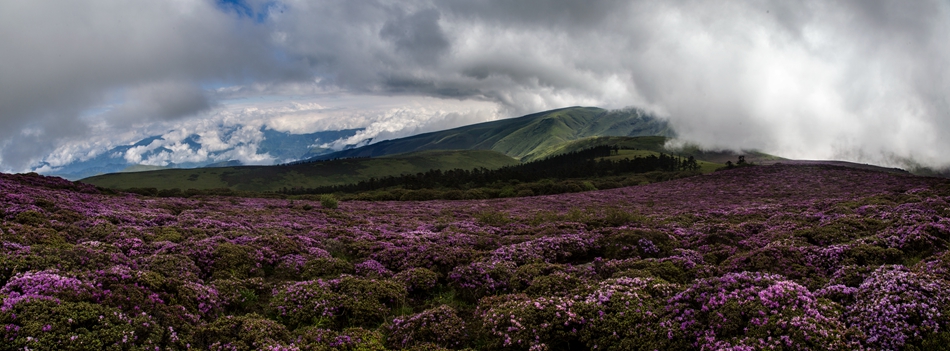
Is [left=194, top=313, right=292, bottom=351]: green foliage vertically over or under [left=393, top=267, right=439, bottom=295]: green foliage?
over

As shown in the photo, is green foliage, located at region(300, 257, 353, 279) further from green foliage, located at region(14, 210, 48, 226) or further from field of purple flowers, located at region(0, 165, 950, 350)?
green foliage, located at region(14, 210, 48, 226)

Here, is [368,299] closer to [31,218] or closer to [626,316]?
[626,316]

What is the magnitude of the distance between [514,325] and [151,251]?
14.1 metres

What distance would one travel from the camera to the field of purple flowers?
7466 millimetres

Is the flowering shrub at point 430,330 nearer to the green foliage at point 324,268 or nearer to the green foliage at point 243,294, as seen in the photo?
the green foliage at point 243,294

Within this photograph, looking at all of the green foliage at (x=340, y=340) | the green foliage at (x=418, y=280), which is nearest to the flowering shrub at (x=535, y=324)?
the green foliage at (x=340, y=340)

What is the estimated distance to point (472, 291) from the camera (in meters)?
12.9

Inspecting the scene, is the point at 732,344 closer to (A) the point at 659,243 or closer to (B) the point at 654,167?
(A) the point at 659,243

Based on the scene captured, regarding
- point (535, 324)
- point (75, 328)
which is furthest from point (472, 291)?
point (75, 328)

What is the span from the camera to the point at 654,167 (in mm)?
152875

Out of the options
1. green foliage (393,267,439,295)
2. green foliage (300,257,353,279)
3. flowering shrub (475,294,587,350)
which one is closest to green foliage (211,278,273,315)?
green foliage (300,257,353,279)

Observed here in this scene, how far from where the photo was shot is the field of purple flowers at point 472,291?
7.47 m

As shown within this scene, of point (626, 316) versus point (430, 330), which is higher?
point (626, 316)

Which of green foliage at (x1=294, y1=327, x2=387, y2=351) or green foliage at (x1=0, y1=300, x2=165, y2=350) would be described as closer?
green foliage at (x1=0, y1=300, x2=165, y2=350)
